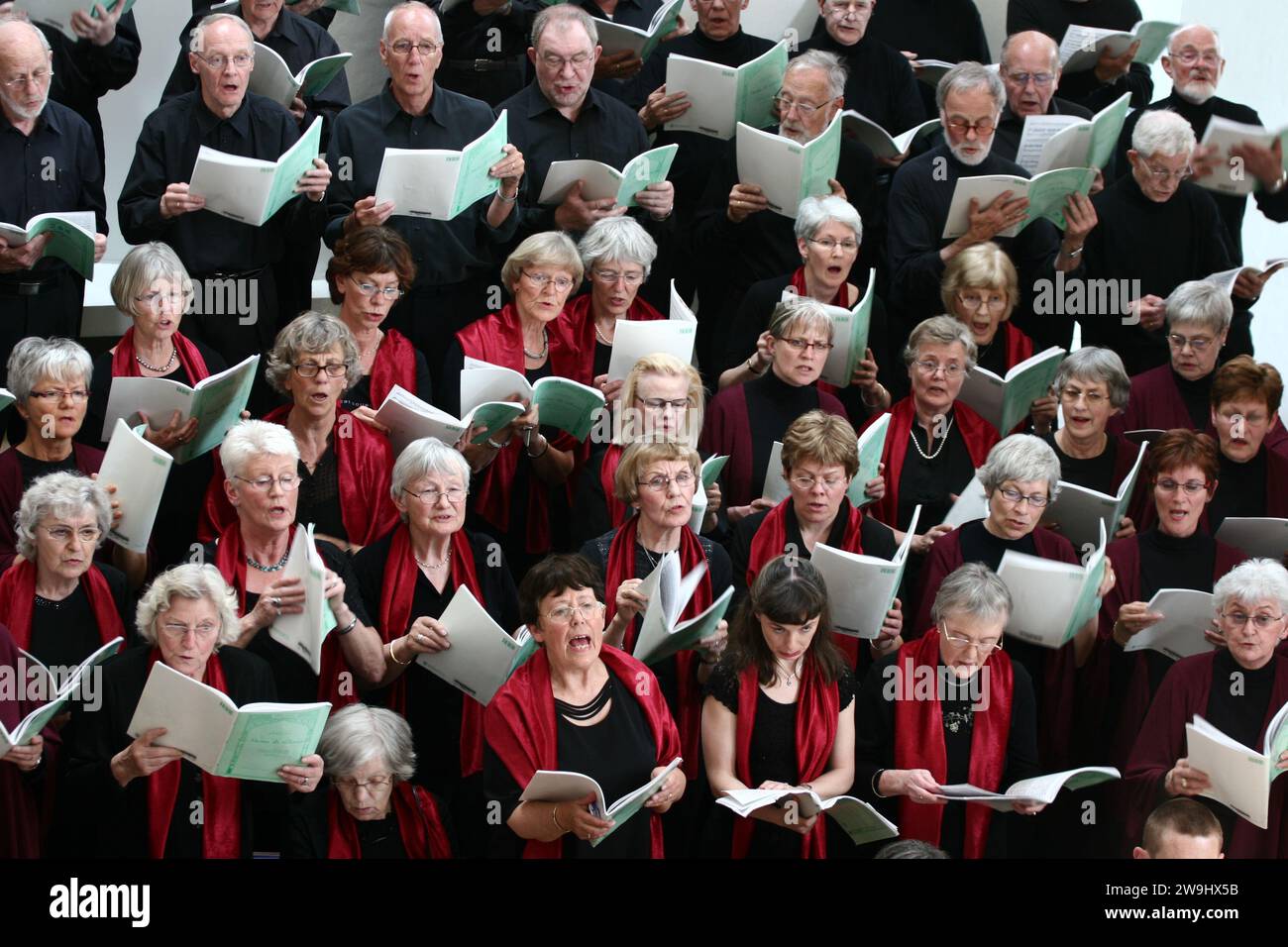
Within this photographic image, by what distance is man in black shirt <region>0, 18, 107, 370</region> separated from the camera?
524cm

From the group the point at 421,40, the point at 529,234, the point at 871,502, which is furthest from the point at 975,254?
the point at 421,40

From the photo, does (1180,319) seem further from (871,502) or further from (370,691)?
(370,691)

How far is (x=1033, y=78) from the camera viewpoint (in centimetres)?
614

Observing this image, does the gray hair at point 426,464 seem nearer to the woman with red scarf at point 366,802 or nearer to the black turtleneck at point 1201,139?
the woman with red scarf at point 366,802

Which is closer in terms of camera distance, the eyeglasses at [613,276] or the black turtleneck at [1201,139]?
the eyeglasses at [613,276]

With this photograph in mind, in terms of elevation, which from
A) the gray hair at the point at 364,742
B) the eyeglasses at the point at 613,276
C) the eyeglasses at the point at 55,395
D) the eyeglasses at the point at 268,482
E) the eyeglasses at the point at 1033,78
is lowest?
the gray hair at the point at 364,742

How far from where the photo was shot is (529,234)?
570cm

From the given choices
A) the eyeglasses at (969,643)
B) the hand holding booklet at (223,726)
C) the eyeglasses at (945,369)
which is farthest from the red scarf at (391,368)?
the eyeglasses at (969,643)

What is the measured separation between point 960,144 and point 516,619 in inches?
86.2

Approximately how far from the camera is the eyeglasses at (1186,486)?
496 cm

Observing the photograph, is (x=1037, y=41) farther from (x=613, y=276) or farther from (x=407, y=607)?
(x=407, y=607)

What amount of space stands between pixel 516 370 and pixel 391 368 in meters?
0.37

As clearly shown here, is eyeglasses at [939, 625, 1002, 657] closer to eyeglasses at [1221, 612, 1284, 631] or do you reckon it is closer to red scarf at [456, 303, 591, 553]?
eyeglasses at [1221, 612, 1284, 631]

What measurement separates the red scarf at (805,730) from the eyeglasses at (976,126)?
212cm
